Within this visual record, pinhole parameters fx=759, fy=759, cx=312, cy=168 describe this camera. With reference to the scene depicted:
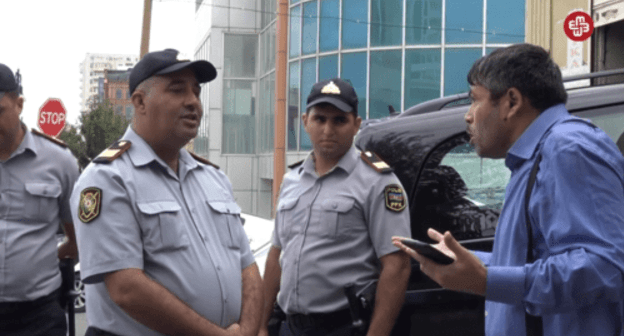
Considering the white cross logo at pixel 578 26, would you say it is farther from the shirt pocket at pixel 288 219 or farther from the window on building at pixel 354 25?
the window on building at pixel 354 25

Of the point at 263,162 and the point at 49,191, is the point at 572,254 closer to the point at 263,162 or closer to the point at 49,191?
the point at 49,191

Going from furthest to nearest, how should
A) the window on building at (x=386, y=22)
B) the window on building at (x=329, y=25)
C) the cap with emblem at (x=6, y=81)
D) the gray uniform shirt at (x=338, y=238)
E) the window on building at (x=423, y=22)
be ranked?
the window on building at (x=329, y=25) → the window on building at (x=386, y=22) → the window on building at (x=423, y=22) → the cap with emblem at (x=6, y=81) → the gray uniform shirt at (x=338, y=238)

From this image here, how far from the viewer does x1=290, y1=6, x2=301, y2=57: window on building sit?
23.8 m

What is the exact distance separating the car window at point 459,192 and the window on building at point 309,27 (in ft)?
66.2

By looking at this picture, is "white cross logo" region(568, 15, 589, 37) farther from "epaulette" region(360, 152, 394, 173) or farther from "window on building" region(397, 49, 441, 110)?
"window on building" region(397, 49, 441, 110)

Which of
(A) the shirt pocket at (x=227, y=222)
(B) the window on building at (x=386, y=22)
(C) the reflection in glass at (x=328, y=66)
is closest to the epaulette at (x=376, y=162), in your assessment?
(A) the shirt pocket at (x=227, y=222)

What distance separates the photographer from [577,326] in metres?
1.93

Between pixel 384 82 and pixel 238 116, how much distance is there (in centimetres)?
1005

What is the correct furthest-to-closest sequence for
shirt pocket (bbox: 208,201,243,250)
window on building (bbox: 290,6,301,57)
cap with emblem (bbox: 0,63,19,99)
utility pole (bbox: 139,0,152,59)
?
window on building (bbox: 290,6,301,57) → utility pole (bbox: 139,0,152,59) → cap with emblem (bbox: 0,63,19,99) → shirt pocket (bbox: 208,201,243,250)

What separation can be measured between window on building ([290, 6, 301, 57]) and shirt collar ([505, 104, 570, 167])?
863 inches

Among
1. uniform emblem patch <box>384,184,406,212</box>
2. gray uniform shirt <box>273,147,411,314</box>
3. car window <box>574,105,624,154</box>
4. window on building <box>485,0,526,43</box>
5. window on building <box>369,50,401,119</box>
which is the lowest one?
gray uniform shirt <box>273,147,411,314</box>

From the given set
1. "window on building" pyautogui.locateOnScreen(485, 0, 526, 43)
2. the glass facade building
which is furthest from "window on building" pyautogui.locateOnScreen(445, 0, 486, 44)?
"window on building" pyautogui.locateOnScreen(485, 0, 526, 43)

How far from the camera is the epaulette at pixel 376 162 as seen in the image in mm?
3246

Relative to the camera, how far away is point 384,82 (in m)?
21.2
